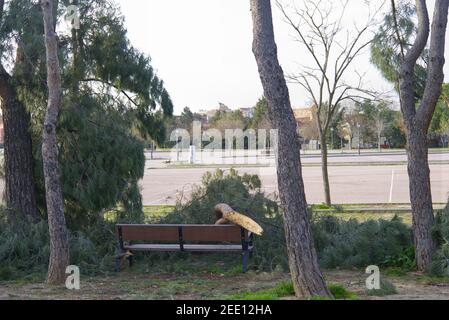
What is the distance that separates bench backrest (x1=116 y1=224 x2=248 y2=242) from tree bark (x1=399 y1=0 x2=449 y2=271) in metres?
2.49

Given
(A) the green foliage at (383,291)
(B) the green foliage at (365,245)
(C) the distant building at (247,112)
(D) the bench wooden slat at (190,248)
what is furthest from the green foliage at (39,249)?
(C) the distant building at (247,112)

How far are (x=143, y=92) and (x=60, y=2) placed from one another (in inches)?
97.2

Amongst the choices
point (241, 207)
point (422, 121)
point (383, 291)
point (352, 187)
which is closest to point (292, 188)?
point (383, 291)

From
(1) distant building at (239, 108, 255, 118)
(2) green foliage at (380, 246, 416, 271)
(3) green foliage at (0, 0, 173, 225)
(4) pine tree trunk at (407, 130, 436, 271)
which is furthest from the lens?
(1) distant building at (239, 108, 255, 118)

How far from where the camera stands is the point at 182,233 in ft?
29.5

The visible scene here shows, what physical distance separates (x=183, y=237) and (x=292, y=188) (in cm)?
313

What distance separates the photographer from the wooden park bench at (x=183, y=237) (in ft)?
Answer: 28.9

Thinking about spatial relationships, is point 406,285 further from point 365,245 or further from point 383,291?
point 365,245

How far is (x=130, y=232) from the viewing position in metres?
9.16

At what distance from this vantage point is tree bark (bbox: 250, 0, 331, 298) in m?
6.30

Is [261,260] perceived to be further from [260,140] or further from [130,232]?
[260,140]

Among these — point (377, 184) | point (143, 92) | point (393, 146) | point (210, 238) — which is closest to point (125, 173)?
point (143, 92)

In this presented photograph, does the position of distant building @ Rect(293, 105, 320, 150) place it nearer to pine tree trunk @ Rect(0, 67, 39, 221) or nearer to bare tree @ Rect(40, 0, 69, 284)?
pine tree trunk @ Rect(0, 67, 39, 221)

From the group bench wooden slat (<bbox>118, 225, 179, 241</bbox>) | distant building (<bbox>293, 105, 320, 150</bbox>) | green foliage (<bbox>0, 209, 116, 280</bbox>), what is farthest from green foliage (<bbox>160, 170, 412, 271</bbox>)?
distant building (<bbox>293, 105, 320, 150</bbox>)
